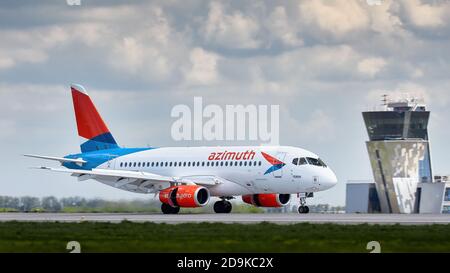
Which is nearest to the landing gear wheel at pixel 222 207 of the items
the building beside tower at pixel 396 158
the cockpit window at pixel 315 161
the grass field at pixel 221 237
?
the cockpit window at pixel 315 161

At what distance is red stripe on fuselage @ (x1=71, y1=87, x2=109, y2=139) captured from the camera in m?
85.1

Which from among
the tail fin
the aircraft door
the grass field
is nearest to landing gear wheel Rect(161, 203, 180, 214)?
the aircraft door

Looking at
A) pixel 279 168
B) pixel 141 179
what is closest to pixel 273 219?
pixel 279 168

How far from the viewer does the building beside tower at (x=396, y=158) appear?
160250mm

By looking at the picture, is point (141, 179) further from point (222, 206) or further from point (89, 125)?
point (89, 125)

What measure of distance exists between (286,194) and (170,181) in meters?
7.70

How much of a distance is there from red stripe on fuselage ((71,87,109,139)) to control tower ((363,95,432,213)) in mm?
81429

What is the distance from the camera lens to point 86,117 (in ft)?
281

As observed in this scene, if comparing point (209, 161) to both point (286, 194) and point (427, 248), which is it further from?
point (427, 248)

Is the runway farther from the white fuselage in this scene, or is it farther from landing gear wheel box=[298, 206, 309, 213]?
landing gear wheel box=[298, 206, 309, 213]

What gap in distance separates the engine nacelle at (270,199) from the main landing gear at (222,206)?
1560mm

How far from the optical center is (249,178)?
74.4 metres

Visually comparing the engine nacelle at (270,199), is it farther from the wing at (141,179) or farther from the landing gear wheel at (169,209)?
the landing gear wheel at (169,209)
